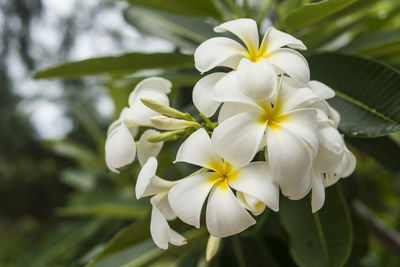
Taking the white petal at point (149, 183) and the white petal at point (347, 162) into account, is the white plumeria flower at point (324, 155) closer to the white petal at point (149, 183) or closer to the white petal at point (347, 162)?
the white petal at point (347, 162)

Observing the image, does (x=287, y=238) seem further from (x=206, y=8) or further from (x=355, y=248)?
(x=206, y=8)

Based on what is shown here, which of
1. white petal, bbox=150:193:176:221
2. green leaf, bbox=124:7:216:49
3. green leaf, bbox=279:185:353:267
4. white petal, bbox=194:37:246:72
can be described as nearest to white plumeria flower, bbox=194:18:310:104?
white petal, bbox=194:37:246:72

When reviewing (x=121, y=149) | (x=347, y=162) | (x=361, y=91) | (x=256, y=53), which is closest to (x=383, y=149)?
(x=361, y=91)

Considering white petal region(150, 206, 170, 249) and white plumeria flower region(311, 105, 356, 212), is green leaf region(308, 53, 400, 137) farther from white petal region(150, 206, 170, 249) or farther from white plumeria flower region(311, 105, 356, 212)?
white petal region(150, 206, 170, 249)

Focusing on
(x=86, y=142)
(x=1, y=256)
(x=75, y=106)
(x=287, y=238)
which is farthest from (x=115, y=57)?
(x=1, y=256)

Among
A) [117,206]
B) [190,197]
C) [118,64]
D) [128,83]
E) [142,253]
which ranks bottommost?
[117,206]

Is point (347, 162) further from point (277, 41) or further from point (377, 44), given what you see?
point (377, 44)
